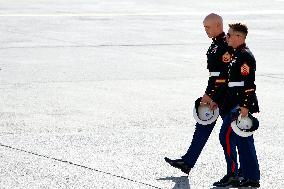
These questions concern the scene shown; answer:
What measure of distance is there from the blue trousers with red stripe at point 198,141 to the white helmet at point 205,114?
0.13m

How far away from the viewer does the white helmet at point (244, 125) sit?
7168 millimetres

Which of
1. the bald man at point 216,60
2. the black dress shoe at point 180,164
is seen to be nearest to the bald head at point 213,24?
the bald man at point 216,60

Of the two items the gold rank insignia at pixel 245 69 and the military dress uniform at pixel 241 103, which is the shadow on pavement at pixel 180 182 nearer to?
the military dress uniform at pixel 241 103

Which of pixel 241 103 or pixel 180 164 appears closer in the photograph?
pixel 241 103

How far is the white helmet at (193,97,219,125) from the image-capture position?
7.62 metres

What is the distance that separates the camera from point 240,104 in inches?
283

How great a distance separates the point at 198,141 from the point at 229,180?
56cm

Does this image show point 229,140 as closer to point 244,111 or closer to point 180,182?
point 244,111

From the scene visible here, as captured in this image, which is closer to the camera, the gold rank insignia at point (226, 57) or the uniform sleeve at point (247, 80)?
the uniform sleeve at point (247, 80)

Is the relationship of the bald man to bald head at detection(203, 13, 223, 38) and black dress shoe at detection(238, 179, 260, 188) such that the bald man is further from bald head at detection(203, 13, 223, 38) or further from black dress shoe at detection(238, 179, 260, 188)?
black dress shoe at detection(238, 179, 260, 188)

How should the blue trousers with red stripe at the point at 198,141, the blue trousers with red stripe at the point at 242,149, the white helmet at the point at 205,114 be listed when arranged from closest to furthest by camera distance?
the blue trousers with red stripe at the point at 242,149, the white helmet at the point at 205,114, the blue trousers with red stripe at the point at 198,141

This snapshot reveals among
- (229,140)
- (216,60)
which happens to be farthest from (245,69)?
(229,140)

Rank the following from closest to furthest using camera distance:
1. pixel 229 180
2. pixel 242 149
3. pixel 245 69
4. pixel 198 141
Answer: pixel 245 69 < pixel 242 149 < pixel 229 180 < pixel 198 141

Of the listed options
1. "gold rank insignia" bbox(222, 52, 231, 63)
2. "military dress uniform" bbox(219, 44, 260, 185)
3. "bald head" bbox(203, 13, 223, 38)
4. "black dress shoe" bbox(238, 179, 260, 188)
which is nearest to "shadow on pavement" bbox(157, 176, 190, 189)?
"military dress uniform" bbox(219, 44, 260, 185)
